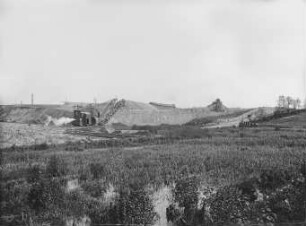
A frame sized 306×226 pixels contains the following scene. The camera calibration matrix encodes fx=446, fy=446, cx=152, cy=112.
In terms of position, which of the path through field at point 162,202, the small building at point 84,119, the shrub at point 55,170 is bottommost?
the path through field at point 162,202

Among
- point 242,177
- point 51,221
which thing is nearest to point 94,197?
point 51,221

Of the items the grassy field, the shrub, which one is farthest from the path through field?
the shrub

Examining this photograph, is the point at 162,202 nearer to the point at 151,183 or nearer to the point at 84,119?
the point at 151,183

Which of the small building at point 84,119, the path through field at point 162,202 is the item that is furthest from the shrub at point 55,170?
the small building at point 84,119

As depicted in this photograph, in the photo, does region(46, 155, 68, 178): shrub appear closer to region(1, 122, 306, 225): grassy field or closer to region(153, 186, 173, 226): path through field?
region(1, 122, 306, 225): grassy field

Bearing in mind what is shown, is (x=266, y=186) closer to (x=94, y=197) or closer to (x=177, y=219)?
(x=177, y=219)

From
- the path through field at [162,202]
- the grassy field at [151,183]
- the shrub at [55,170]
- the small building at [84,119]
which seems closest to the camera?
the grassy field at [151,183]

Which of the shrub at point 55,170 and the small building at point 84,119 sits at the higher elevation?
the small building at point 84,119

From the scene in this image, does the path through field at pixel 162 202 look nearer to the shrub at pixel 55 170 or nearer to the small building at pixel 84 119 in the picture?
the shrub at pixel 55 170

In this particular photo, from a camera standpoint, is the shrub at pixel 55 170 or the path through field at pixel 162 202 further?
the shrub at pixel 55 170

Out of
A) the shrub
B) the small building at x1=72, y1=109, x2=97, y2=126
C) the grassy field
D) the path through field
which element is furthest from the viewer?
the small building at x1=72, y1=109, x2=97, y2=126

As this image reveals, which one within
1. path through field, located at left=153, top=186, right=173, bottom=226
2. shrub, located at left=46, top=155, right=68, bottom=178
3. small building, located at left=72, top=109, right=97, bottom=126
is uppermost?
small building, located at left=72, top=109, right=97, bottom=126
